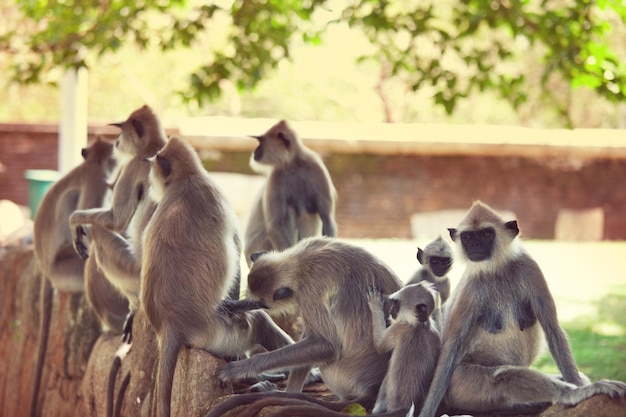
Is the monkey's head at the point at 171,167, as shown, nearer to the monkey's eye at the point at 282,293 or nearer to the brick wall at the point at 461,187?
the monkey's eye at the point at 282,293

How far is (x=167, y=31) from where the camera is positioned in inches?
320

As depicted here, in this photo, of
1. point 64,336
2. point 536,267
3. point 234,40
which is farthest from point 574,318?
point 536,267

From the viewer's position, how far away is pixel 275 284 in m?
3.80

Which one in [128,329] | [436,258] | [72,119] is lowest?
[128,329]

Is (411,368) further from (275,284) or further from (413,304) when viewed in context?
(275,284)

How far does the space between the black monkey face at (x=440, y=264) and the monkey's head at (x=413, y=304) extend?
482 mm

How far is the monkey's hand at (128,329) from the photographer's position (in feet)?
17.0

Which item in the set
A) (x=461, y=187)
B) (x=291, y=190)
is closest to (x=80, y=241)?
(x=291, y=190)

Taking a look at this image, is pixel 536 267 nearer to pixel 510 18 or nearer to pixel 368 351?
pixel 368 351

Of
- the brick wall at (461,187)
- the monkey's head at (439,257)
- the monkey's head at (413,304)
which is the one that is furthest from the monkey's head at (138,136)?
the brick wall at (461,187)

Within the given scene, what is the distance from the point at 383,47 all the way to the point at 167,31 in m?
1.92

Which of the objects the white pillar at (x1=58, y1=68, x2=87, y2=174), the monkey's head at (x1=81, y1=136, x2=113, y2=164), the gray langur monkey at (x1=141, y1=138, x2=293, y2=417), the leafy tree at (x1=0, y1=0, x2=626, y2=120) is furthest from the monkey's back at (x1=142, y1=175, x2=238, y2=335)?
the white pillar at (x1=58, y1=68, x2=87, y2=174)

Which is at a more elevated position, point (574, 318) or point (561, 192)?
point (561, 192)

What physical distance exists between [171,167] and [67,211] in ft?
5.89
